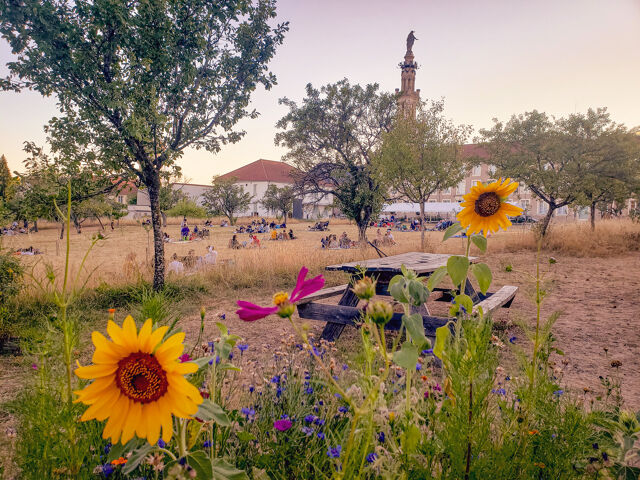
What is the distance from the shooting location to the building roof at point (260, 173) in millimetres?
63969

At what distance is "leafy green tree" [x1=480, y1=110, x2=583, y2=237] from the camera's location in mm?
15211

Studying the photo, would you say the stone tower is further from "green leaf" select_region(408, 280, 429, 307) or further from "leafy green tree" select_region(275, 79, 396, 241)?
"green leaf" select_region(408, 280, 429, 307)

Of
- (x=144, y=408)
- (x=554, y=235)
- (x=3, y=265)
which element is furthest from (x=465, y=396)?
(x=554, y=235)

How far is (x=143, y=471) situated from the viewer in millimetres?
1157

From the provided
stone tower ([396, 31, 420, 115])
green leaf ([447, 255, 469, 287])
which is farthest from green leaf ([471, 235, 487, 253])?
stone tower ([396, 31, 420, 115])

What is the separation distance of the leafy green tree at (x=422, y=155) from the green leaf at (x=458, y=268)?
41.3 ft

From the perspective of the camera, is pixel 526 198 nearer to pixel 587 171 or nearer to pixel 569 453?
pixel 587 171

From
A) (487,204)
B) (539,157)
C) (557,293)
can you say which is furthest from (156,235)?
(539,157)

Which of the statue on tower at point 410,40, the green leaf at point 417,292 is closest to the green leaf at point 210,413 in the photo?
the green leaf at point 417,292

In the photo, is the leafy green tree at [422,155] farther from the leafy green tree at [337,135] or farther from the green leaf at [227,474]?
the green leaf at [227,474]

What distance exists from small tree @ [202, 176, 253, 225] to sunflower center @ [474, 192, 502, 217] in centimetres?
4729

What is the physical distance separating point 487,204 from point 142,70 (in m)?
6.73

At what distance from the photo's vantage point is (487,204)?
131 cm

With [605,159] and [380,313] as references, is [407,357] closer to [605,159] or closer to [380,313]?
[380,313]
